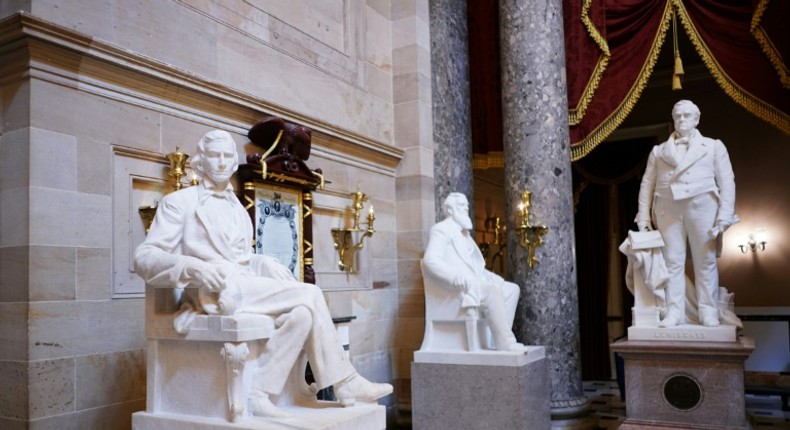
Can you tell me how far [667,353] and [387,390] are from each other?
11.5ft

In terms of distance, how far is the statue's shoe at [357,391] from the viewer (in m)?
3.75

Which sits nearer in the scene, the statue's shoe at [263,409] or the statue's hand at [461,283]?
the statue's shoe at [263,409]

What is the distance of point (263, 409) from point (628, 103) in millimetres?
6314

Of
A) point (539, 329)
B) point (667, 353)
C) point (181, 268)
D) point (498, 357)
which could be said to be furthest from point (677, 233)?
point (181, 268)

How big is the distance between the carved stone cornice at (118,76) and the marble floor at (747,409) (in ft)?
15.6

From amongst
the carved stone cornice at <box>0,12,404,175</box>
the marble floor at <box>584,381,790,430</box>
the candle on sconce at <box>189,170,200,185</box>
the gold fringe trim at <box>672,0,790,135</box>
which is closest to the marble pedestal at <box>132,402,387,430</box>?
the candle on sconce at <box>189,170,200,185</box>

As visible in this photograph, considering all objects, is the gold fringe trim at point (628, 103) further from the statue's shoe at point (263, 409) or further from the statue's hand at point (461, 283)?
the statue's shoe at point (263, 409)

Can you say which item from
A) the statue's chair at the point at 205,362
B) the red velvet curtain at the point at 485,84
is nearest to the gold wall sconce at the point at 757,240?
the red velvet curtain at the point at 485,84

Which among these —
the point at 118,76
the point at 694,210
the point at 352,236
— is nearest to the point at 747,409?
the point at 694,210

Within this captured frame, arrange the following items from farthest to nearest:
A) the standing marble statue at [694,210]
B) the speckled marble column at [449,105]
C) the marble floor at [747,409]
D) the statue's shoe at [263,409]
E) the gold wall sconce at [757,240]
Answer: the gold wall sconce at [757,240]
the speckled marble column at [449,105]
the marble floor at [747,409]
the standing marble statue at [694,210]
the statue's shoe at [263,409]

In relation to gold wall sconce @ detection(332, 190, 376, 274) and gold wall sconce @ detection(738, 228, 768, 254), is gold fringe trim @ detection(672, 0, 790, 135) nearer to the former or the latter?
gold wall sconce @ detection(738, 228, 768, 254)

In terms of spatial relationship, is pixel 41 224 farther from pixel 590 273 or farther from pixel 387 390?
pixel 590 273

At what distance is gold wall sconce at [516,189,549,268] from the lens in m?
7.43

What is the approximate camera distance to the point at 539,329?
737 centimetres
